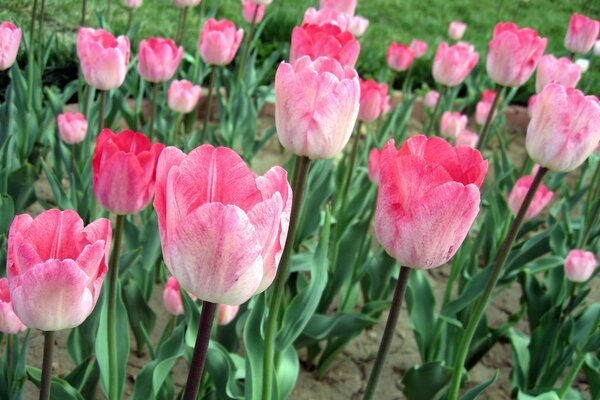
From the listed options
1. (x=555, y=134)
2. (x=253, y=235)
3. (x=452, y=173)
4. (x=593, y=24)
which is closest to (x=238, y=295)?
(x=253, y=235)

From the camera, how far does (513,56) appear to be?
180 cm

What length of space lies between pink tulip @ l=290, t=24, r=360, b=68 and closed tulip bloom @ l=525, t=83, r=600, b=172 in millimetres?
298

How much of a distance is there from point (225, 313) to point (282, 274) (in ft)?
1.12

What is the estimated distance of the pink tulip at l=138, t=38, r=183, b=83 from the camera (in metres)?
1.86

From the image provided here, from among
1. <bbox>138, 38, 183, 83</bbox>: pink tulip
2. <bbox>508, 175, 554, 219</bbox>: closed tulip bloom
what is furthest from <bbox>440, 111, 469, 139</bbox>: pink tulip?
<bbox>138, 38, 183, 83</bbox>: pink tulip

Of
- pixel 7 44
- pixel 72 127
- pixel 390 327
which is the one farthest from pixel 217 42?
pixel 390 327

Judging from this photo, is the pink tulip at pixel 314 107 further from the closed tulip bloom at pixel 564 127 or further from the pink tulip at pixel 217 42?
the pink tulip at pixel 217 42

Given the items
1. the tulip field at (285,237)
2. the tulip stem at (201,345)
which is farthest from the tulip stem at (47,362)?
the tulip stem at (201,345)

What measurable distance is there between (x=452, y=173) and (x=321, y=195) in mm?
1183

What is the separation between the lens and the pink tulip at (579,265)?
1787 mm

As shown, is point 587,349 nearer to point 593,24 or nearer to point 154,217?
point 154,217

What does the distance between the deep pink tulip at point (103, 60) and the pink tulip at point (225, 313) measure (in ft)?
1.76

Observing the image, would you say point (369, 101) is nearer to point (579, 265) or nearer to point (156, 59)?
point (156, 59)

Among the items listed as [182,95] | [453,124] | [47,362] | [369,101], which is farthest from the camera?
[453,124]
